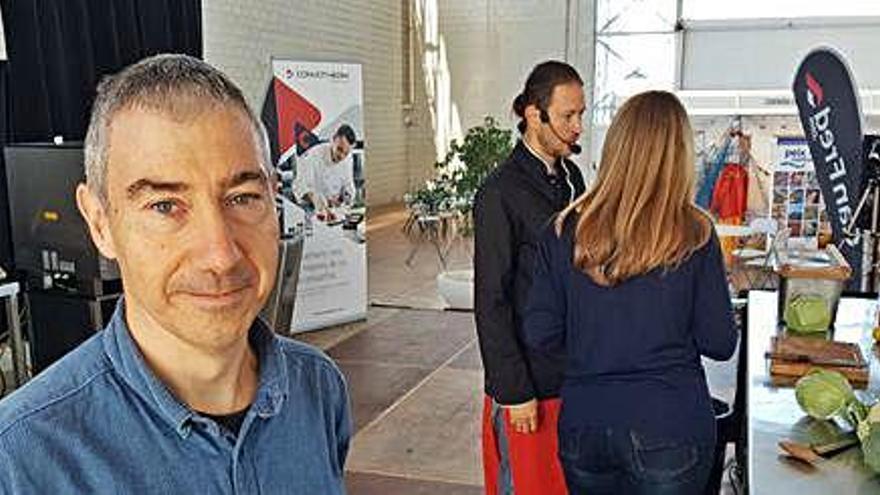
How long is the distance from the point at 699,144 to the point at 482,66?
3650 millimetres

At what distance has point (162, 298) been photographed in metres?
0.86

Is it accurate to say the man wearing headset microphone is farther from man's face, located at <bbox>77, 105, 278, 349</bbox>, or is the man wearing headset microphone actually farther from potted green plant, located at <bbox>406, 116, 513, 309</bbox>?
potted green plant, located at <bbox>406, 116, 513, 309</bbox>

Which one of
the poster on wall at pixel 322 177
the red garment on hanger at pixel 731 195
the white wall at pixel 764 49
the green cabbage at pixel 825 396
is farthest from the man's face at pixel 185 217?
the white wall at pixel 764 49

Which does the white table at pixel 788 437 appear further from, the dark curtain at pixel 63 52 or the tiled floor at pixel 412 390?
the dark curtain at pixel 63 52

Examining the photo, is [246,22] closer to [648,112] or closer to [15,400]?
[648,112]

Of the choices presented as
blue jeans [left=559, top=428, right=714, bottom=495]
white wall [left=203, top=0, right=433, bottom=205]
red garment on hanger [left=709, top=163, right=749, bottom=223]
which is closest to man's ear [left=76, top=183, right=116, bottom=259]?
blue jeans [left=559, top=428, right=714, bottom=495]

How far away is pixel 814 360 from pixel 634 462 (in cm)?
49

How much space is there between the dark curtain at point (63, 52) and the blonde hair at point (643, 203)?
3287 millimetres

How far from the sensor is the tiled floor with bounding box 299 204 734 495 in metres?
3.50

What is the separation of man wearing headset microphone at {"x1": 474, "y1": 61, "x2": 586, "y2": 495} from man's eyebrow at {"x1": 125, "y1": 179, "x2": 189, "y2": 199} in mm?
1375

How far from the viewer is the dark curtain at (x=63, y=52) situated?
14.6 ft

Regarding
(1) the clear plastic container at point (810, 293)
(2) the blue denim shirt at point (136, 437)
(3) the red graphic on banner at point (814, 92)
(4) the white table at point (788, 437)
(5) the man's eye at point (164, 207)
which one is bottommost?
(4) the white table at point (788, 437)

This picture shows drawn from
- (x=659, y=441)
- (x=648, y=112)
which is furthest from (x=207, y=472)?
(x=648, y=112)

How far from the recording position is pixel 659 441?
1854mm
